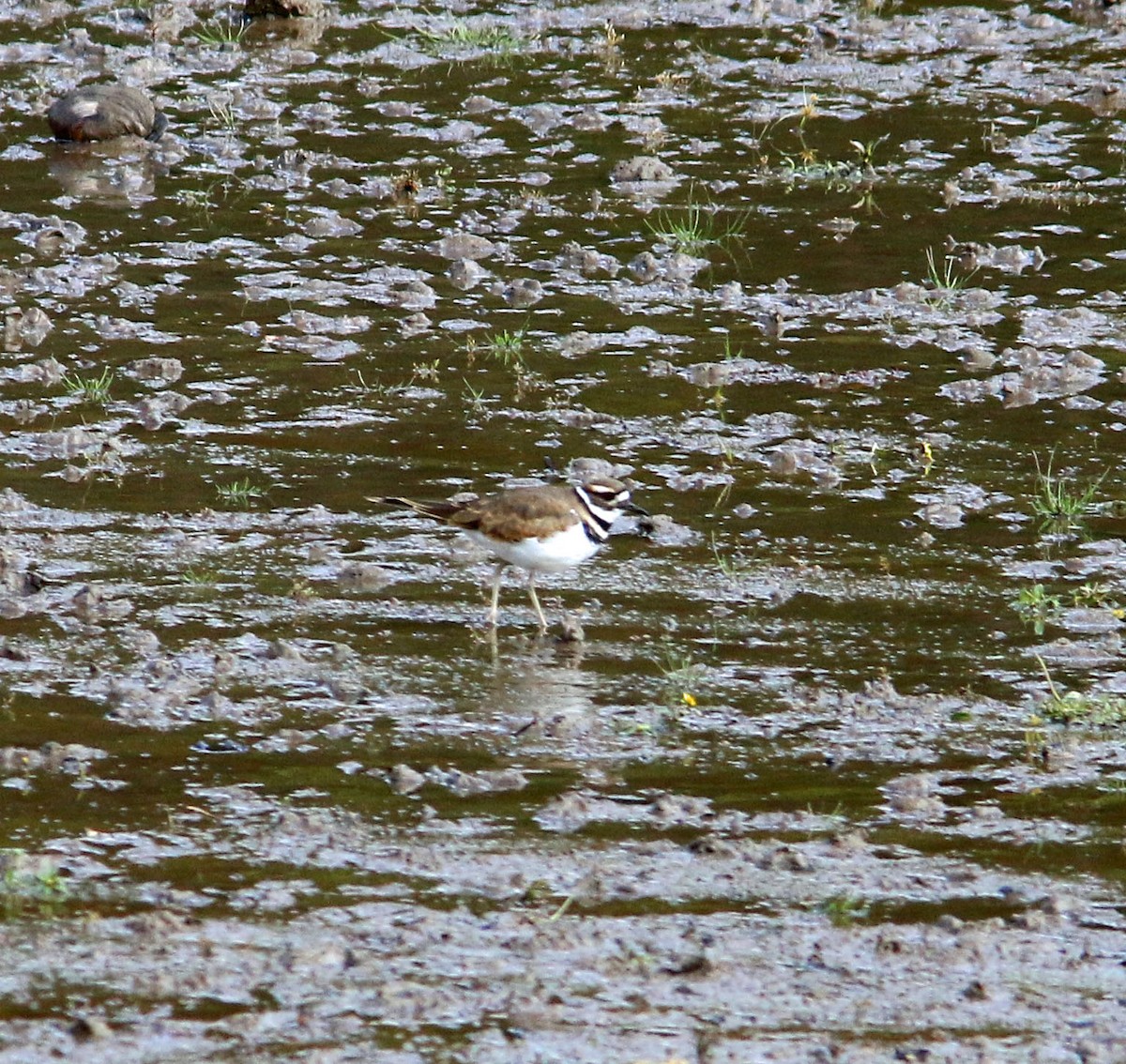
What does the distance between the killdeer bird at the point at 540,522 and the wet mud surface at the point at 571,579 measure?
315 mm

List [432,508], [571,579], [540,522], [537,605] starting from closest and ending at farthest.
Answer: [540,522], [537,605], [432,508], [571,579]

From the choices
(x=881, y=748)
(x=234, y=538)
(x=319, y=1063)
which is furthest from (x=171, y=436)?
(x=319, y=1063)

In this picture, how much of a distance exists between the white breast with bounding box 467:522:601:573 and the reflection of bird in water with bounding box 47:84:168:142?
9.13 meters

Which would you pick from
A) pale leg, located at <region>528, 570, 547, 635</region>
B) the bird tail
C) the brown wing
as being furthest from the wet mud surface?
the brown wing

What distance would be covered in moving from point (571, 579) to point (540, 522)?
→ 2.96ft

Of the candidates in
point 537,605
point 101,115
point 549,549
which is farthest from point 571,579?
point 101,115

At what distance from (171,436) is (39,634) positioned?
2787 mm

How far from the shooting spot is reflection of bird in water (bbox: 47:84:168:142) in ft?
55.1

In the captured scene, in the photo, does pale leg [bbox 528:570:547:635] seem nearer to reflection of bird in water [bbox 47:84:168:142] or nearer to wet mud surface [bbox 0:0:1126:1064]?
wet mud surface [bbox 0:0:1126:1064]

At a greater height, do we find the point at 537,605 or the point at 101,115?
the point at 101,115

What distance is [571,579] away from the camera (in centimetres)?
970

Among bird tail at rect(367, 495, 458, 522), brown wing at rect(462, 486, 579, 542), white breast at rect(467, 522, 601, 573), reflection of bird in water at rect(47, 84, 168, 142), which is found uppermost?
reflection of bird in water at rect(47, 84, 168, 142)

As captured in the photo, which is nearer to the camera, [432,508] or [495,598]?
[495,598]

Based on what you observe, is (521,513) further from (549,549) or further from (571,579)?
(571,579)
